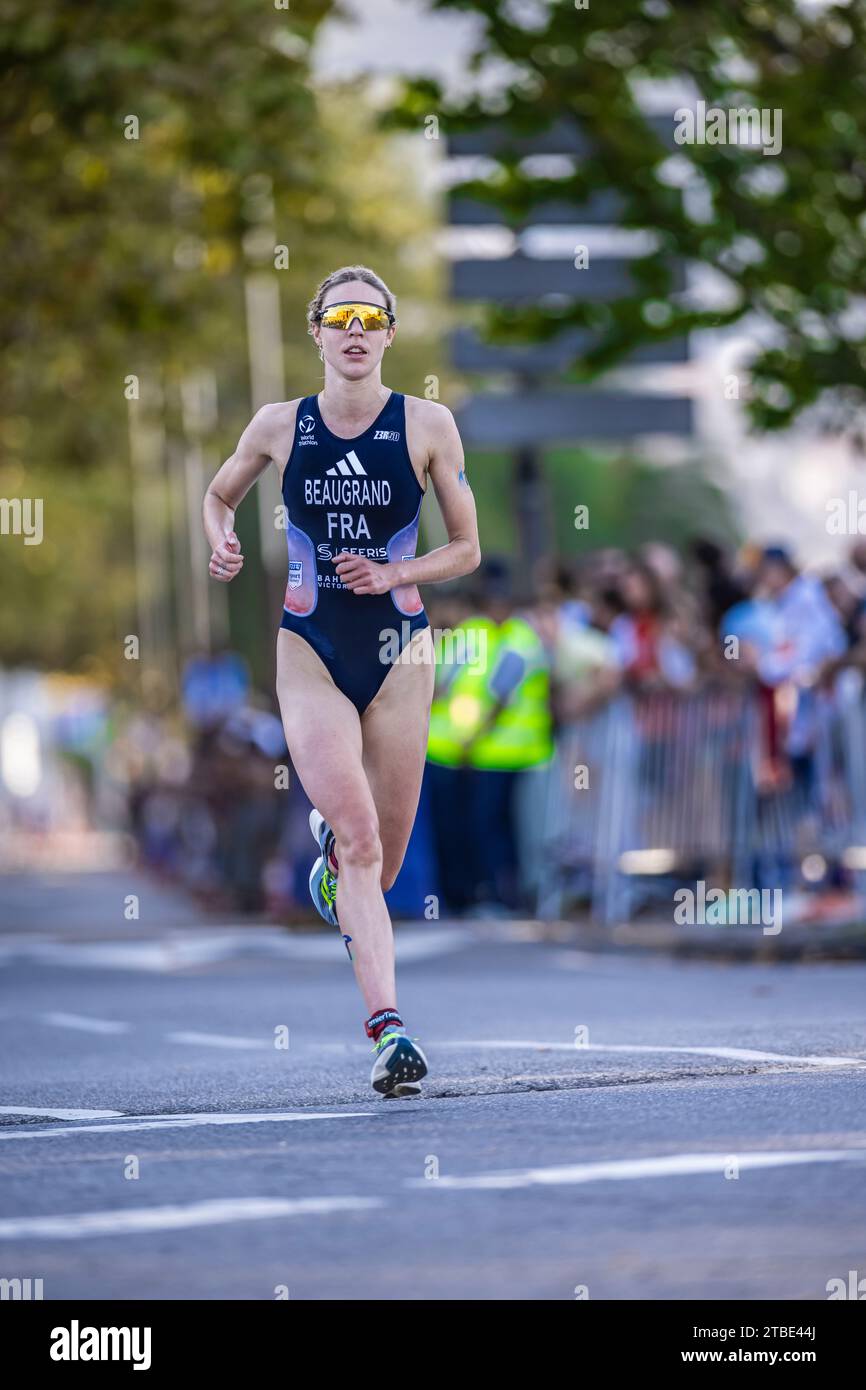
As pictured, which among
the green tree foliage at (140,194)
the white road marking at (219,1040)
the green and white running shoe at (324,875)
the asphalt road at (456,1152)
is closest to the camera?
the asphalt road at (456,1152)

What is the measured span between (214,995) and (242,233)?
10.9 metres

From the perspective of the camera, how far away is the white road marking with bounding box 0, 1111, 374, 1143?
7.48 m

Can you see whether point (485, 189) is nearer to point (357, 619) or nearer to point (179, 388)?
point (357, 619)

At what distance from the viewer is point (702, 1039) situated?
9.52 metres

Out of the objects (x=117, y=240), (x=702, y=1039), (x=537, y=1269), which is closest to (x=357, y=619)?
(x=702, y=1039)

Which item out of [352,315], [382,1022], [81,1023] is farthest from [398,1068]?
[81,1023]

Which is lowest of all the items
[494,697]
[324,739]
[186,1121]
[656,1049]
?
[186,1121]

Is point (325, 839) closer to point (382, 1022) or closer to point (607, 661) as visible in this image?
point (382, 1022)

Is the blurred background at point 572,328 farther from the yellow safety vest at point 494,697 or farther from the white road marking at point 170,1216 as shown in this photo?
the white road marking at point 170,1216

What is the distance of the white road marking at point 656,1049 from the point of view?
8445mm

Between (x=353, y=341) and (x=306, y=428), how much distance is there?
27 centimetres

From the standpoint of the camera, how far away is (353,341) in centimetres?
827

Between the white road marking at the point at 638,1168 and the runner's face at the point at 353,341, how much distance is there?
2633 mm

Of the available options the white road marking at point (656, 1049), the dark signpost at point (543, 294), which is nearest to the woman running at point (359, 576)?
the white road marking at point (656, 1049)
